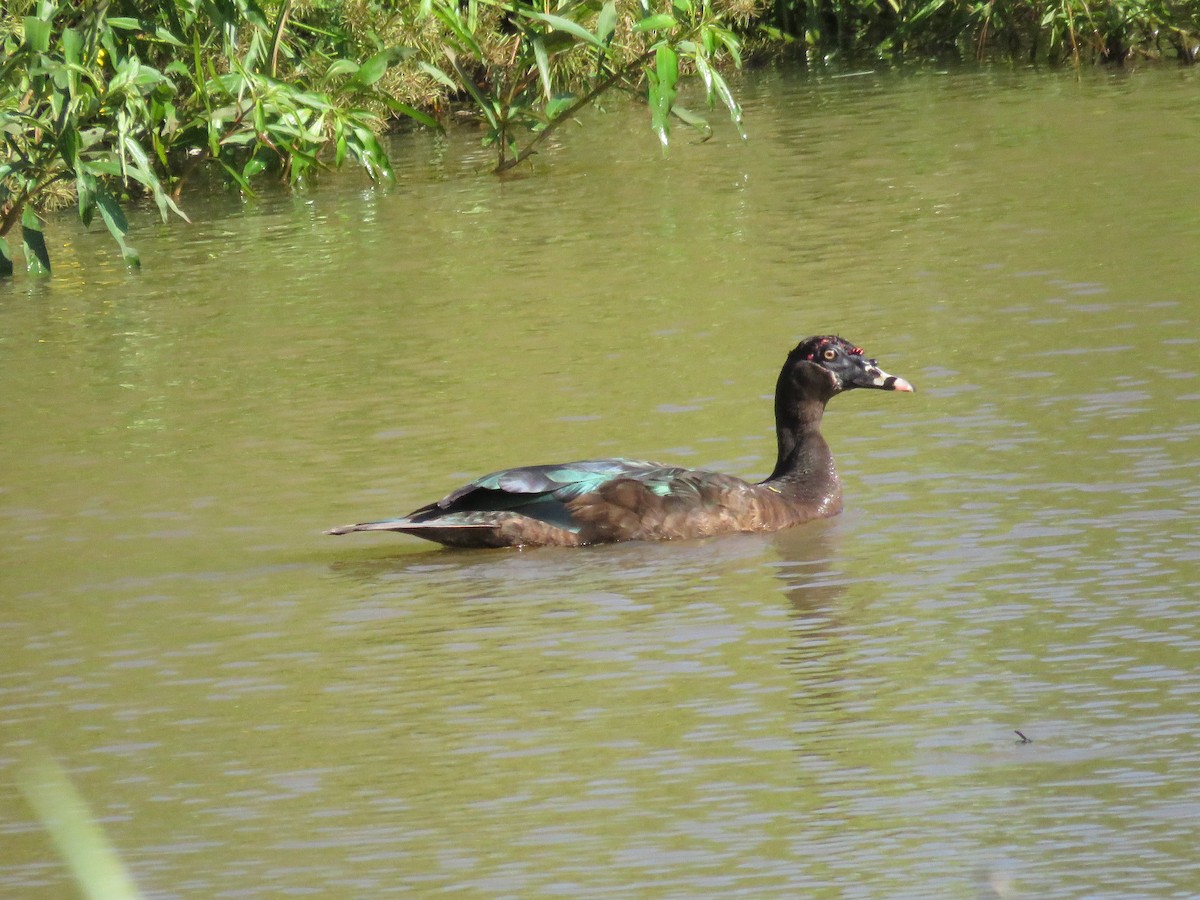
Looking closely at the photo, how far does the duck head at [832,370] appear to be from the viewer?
32.1 ft

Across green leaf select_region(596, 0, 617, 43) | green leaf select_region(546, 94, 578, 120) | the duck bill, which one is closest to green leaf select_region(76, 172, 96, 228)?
green leaf select_region(596, 0, 617, 43)

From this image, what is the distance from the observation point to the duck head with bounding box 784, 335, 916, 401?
9.80 meters

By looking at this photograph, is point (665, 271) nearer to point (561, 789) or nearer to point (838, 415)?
point (838, 415)

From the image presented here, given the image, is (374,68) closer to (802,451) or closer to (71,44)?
(71,44)

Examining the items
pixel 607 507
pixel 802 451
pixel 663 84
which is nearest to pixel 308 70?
pixel 663 84

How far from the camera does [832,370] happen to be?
9.82 metres

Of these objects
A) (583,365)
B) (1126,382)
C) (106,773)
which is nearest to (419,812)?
(106,773)

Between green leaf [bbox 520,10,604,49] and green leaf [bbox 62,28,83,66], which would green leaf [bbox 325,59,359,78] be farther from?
green leaf [bbox 62,28,83,66]

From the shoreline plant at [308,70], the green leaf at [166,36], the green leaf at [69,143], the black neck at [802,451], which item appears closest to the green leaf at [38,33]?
the shoreline plant at [308,70]

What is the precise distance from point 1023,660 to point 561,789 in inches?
66.5

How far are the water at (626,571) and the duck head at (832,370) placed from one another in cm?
50

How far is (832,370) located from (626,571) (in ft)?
5.72

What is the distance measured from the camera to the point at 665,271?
15.1 metres

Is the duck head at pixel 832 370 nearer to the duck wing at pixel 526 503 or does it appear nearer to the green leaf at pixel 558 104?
the duck wing at pixel 526 503
